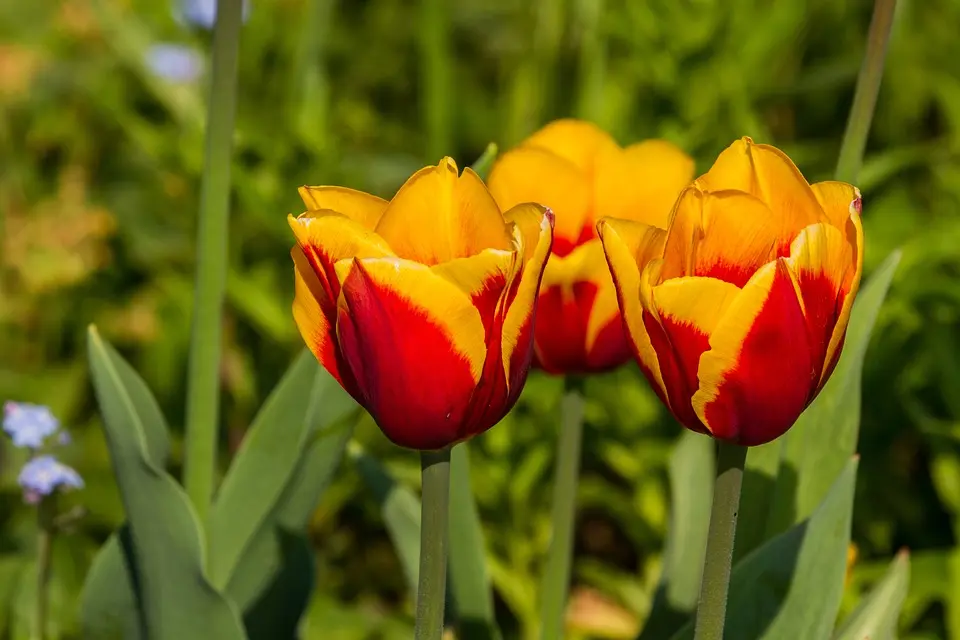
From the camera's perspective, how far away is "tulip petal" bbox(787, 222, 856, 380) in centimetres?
63

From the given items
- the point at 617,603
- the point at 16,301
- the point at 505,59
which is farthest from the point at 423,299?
the point at 505,59

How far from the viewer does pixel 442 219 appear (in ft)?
2.18

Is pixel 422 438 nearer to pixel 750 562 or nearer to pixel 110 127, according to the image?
pixel 750 562

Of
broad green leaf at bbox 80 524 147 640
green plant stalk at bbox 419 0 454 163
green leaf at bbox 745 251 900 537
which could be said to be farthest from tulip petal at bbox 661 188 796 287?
green plant stalk at bbox 419 0 454 163

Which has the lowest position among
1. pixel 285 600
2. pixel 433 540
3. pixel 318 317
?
pixel 285 600

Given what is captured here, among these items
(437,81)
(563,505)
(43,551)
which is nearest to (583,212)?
(563,505)

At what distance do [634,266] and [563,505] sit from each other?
31 cm

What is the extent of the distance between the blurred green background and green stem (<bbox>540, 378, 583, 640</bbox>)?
1.76 ft

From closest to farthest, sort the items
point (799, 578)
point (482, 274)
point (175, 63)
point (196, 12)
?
1. point (482, 274)
2. point (799, 578)
3. point (175, 63)
4. point (196, 12)

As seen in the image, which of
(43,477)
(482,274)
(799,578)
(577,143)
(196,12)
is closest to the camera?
(482,274)

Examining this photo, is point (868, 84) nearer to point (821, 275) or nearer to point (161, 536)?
point (821, 275)

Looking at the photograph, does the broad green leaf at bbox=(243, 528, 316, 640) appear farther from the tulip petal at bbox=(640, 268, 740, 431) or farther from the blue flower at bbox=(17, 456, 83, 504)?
the tulip petal at bbox=(640, 268, 740, 431)

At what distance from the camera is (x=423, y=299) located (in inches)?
24.4

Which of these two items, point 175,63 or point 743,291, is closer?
point 743,291
